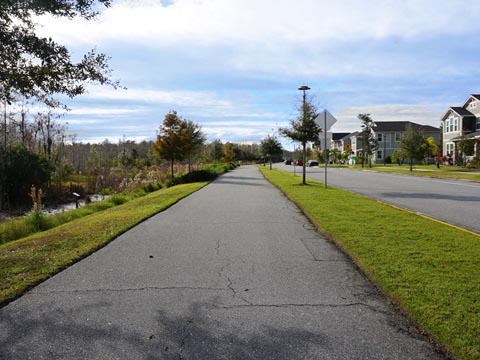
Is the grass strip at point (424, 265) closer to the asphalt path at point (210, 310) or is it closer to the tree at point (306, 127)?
the asphalt path at point (210, 310)

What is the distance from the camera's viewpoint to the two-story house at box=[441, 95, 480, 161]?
4662 cm

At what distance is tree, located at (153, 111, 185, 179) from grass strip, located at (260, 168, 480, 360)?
21611 mm

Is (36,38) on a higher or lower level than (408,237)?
higher

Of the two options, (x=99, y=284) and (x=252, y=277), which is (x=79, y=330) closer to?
(x=99, y=284)

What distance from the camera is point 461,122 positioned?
47688 millimetres

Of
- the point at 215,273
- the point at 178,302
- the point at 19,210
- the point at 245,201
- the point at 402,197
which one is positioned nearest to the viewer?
the point at 178,302

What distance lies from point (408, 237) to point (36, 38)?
23.5ft

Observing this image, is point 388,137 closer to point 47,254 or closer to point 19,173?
point 19,173

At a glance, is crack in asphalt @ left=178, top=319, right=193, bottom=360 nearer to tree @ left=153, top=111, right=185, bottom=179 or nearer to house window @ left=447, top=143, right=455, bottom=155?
tree @ left=153, top=111, right=185, bottom=179

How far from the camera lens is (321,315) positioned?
13.5 feet

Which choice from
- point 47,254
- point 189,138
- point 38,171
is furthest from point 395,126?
point 47,254

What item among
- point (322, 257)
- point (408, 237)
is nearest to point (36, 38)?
point (322, 257)

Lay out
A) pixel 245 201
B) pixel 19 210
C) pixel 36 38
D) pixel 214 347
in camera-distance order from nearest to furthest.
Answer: pixel 214 347, pixel 36 38, pixel 245 201, pixel 19 210

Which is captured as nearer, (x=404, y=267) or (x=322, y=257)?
(x=404, y=267)
